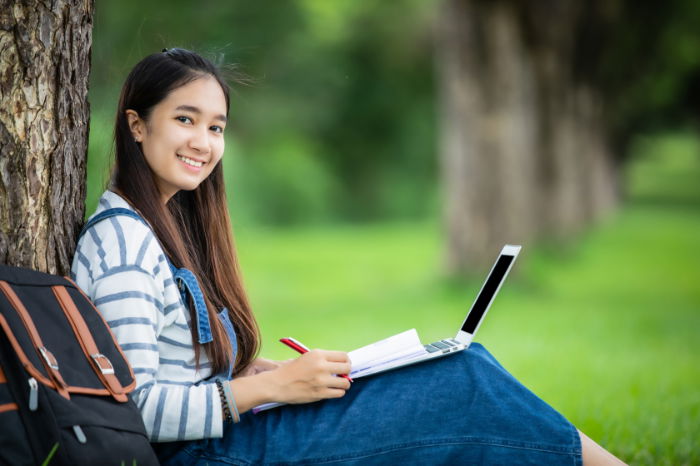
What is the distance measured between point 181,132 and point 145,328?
675mm

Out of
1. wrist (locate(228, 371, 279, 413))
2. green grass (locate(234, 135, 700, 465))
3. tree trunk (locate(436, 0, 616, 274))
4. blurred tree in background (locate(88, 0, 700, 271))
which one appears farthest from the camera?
blurred tree in background (locate(88, 0, 700, 271))

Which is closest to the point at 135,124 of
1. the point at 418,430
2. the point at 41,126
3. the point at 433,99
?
the point at 41,126

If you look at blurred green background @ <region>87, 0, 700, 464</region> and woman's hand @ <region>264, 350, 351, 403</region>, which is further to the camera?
blurred green background @ <region>87, 0, 700, 464</region>

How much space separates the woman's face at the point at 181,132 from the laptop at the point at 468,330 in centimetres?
84

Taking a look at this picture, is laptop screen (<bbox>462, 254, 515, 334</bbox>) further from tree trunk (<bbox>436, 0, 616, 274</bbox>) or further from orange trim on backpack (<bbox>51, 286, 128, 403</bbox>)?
tree trunk (<bbox>436, 0, 616, 274</bbox>)

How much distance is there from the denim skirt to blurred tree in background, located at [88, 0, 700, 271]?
1297 millimetres

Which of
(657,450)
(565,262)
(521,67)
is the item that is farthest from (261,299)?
(657,450)

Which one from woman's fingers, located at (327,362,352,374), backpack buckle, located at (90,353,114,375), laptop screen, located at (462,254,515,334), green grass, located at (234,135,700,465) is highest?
laptop screen, located at (462,254,515,334)

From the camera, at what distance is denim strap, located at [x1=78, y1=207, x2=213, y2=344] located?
2572 mm

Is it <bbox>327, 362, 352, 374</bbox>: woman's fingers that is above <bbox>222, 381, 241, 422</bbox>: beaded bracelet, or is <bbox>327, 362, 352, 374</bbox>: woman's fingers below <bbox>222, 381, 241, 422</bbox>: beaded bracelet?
above

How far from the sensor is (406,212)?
30688 millimetres

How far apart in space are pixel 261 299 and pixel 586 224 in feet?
39.0

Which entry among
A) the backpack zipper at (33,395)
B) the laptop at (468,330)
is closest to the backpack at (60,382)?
the backpack zipper at (33,395)

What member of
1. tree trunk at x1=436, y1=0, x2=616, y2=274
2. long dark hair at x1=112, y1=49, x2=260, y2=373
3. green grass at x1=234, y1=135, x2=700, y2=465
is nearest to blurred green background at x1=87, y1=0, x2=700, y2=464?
green grass at x1=234, y1=135, x2=700, y2=465
